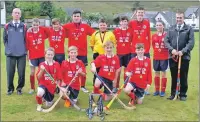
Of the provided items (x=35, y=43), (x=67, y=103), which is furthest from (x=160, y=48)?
(x=35, y=43)

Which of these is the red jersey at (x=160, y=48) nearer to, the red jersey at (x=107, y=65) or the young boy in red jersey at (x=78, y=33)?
the red jersey at (x=107, y=65)

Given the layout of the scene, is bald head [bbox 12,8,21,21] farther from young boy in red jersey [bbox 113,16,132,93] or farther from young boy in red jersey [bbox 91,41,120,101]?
young boy in red jersey [bbox 113,16,132,93]

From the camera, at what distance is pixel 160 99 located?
8641 millimetres

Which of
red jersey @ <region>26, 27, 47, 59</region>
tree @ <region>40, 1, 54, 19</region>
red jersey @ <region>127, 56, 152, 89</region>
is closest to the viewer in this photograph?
red jersey @ <region>127, 56, 152, 89</region>

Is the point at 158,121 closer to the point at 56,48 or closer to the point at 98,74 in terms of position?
the point at 98,74

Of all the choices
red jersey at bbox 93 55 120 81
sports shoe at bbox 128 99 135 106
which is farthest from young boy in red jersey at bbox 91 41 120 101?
sports shoe at bbox 128 99 135 106

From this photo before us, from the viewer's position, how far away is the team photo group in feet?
25.6

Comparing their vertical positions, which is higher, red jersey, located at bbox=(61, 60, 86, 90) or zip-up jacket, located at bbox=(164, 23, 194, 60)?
zip-up jacket, located at bbox=(164, 23, 194, 60)

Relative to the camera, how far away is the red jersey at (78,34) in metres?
9.08

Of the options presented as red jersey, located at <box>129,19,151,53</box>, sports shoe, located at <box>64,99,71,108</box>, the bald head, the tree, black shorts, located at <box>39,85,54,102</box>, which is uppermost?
the tree

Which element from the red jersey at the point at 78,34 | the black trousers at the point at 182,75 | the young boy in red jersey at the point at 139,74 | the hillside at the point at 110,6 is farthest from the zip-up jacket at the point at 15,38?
the hillside at the point at 110,6

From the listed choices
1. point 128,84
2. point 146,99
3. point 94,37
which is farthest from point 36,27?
point 146,99

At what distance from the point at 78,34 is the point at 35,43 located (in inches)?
45.0

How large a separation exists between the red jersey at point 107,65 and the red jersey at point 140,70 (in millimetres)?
360
